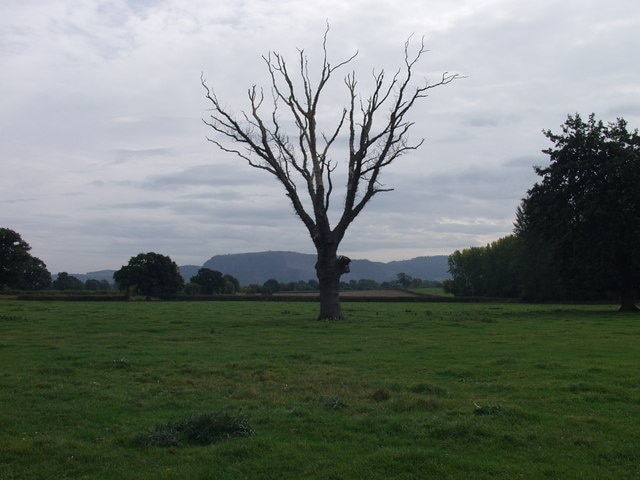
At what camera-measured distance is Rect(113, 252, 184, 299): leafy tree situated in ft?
298

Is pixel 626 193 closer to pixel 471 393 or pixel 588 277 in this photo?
pixel 588 277

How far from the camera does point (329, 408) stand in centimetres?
1095

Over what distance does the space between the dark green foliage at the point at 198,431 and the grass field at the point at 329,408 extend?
0.09 metres

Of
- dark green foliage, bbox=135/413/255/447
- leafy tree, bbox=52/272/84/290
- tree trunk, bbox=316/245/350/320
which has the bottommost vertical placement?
dark green foliage, bbox=135/413/255/447

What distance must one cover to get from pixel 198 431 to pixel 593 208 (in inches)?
1602

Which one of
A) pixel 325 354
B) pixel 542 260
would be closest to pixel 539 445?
pixel 325 354

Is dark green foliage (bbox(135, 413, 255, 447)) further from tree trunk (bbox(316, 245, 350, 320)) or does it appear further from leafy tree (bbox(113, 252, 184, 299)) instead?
leafy tree (bbox(113, 252, 184, 299))

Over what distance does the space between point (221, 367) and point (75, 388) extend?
3.88m

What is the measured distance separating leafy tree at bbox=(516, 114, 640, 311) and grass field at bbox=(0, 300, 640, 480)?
82.6 feet

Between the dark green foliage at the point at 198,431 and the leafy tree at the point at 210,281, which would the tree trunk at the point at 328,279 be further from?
the leafy tree at the point at 210,281

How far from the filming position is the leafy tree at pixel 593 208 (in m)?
44.3

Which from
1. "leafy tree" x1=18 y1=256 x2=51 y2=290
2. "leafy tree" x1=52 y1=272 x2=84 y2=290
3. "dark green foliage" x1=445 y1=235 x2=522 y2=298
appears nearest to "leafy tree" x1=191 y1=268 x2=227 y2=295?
"leafy tree" x1=18 y1=256 x2=51 y2=290

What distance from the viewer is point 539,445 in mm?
8789

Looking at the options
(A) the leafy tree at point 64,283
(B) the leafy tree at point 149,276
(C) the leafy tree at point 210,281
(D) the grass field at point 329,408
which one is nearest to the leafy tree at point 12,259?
(B) the leafy tree at point 149,276
